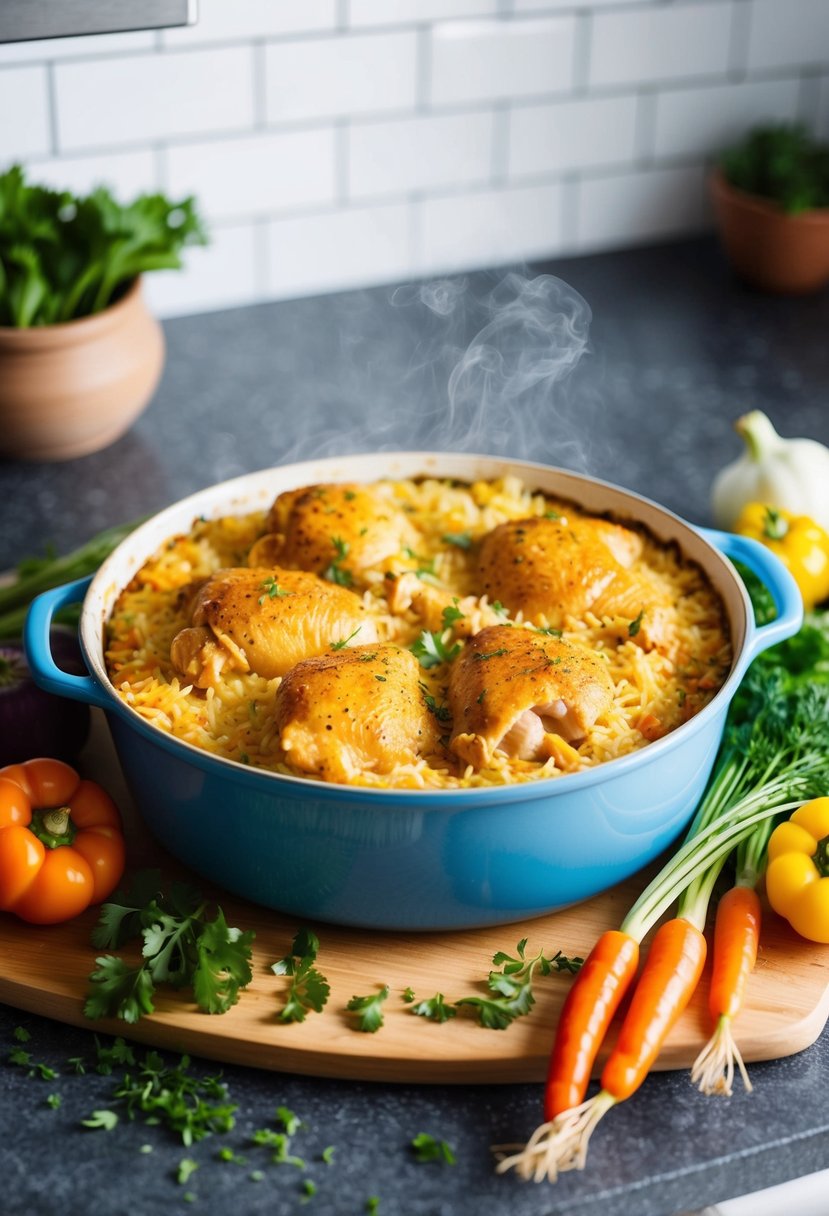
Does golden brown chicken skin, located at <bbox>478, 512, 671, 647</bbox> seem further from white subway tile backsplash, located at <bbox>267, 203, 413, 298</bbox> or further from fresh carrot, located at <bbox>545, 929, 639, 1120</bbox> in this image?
white subway tile backsplash, located at <bbox>267, 203, 413, 298</bbox>

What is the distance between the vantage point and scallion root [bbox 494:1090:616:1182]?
144 cm

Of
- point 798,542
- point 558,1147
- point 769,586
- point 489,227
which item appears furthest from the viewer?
point 489,227

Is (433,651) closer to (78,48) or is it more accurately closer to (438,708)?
(438,708)

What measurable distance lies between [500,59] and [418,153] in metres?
0.29

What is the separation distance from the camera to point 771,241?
3.46 metres

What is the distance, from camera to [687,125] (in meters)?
3.65

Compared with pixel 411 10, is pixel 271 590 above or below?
below

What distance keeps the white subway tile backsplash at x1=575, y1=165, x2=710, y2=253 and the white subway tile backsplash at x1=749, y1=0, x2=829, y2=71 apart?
1.08 ft

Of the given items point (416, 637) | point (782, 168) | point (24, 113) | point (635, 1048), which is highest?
point (24, 113)

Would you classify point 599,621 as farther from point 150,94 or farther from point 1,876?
point 150,94

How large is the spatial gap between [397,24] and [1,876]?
7.50ft

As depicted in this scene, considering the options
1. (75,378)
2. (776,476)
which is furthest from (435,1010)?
(75,378)

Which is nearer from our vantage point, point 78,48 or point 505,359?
point 78,48

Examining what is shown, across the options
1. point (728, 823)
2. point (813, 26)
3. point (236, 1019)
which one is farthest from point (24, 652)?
point (813, 26)
